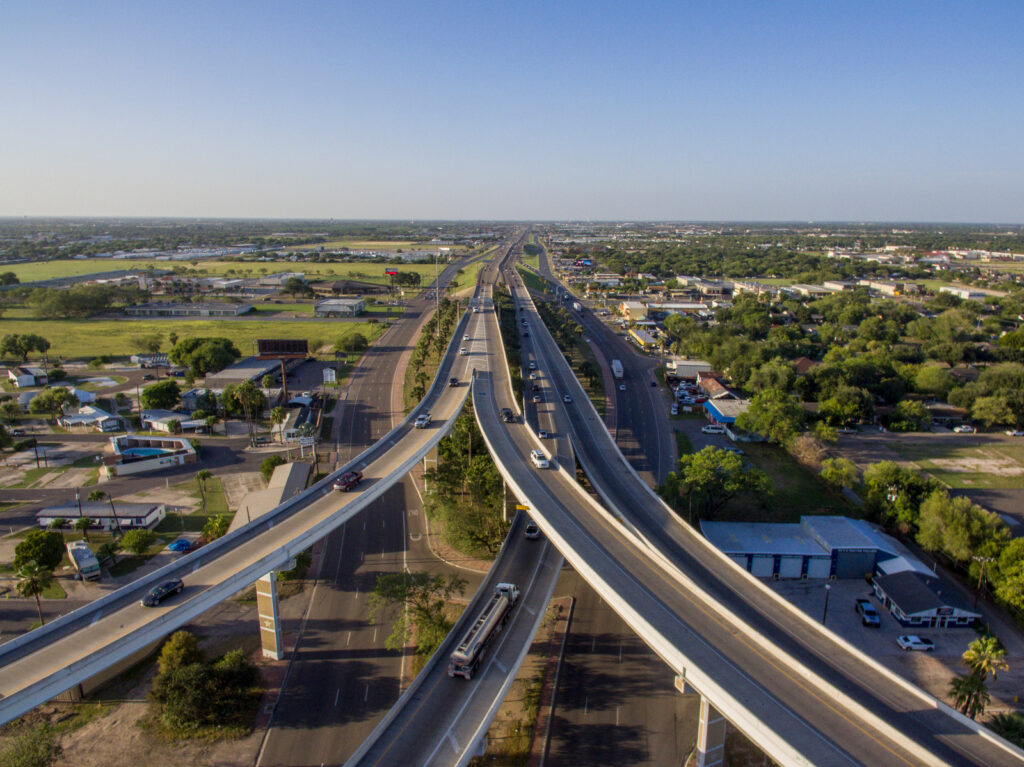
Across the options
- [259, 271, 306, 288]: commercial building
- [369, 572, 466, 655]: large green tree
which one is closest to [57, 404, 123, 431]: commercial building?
[369, 572, 466, 655]: large green tree

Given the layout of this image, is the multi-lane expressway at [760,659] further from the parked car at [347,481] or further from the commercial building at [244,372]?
the commercial building at [244,372]

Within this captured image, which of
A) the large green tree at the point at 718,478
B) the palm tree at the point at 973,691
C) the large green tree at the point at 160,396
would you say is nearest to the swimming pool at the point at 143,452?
the large green tree at the point at 160,396

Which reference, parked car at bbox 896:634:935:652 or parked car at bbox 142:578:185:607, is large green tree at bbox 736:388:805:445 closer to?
parked car at bbox 896:634:935:652

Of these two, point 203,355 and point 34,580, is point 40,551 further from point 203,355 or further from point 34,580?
point 203,355

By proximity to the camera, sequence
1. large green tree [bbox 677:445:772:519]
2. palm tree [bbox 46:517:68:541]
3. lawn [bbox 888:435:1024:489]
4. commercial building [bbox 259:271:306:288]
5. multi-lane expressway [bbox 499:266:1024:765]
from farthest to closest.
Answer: commercial building [bbox 259:271:306:288], lawn [bbox 888:435:1024:489], large green tree [bbox 677:445:772:519], palm tree [bbox 46:517:68:541], multi-lane expressway [bbox 499:266:1024:765]

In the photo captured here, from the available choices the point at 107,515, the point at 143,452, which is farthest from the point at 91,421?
the point at 107,515
